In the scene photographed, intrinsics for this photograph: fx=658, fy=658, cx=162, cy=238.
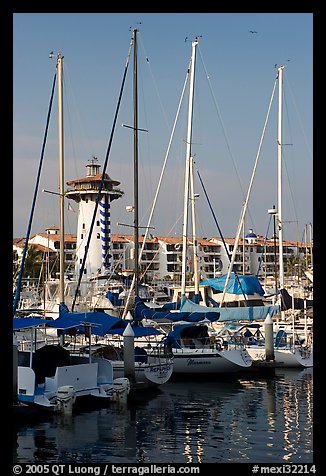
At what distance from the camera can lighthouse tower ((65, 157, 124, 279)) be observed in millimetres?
54344

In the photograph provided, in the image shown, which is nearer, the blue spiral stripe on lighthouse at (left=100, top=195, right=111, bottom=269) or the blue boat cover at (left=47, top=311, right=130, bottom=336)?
the blue boat cover at (left=47, top=311, right=130, bottom=336)

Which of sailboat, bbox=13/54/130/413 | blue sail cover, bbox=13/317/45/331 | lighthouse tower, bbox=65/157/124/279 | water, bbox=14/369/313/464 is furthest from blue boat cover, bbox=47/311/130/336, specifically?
lighthouse tower, bbox=65/157/124/279

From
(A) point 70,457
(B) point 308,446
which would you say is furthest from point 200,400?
(A) point 70,457

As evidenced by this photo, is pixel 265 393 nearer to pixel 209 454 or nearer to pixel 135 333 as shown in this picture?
pixel 135 333

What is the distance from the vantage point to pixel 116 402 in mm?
21469

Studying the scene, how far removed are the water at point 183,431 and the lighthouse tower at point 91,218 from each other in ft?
101

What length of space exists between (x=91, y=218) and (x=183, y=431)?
40.1m

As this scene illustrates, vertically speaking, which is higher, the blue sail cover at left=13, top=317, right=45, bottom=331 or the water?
the blue sail cover at left=13, top=317, right=45, bottom=331

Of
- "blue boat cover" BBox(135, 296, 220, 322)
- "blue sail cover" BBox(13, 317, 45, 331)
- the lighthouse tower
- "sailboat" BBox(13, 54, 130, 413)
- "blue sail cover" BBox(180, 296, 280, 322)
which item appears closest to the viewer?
"sailboat" BBox(13, 54, 130, 413)

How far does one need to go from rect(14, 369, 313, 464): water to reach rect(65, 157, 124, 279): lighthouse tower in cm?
3066

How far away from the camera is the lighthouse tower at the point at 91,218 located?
54344 mm

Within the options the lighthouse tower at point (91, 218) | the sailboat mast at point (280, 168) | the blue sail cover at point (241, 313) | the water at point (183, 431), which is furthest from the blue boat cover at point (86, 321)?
the lighthouse tower at point (91, 218)

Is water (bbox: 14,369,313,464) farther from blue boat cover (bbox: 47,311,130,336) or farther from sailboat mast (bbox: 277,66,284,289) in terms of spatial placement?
sailboat mast (bbox: 277,66,284,289)

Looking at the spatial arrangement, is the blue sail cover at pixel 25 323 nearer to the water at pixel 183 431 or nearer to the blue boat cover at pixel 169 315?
the water at pixel 183 431
